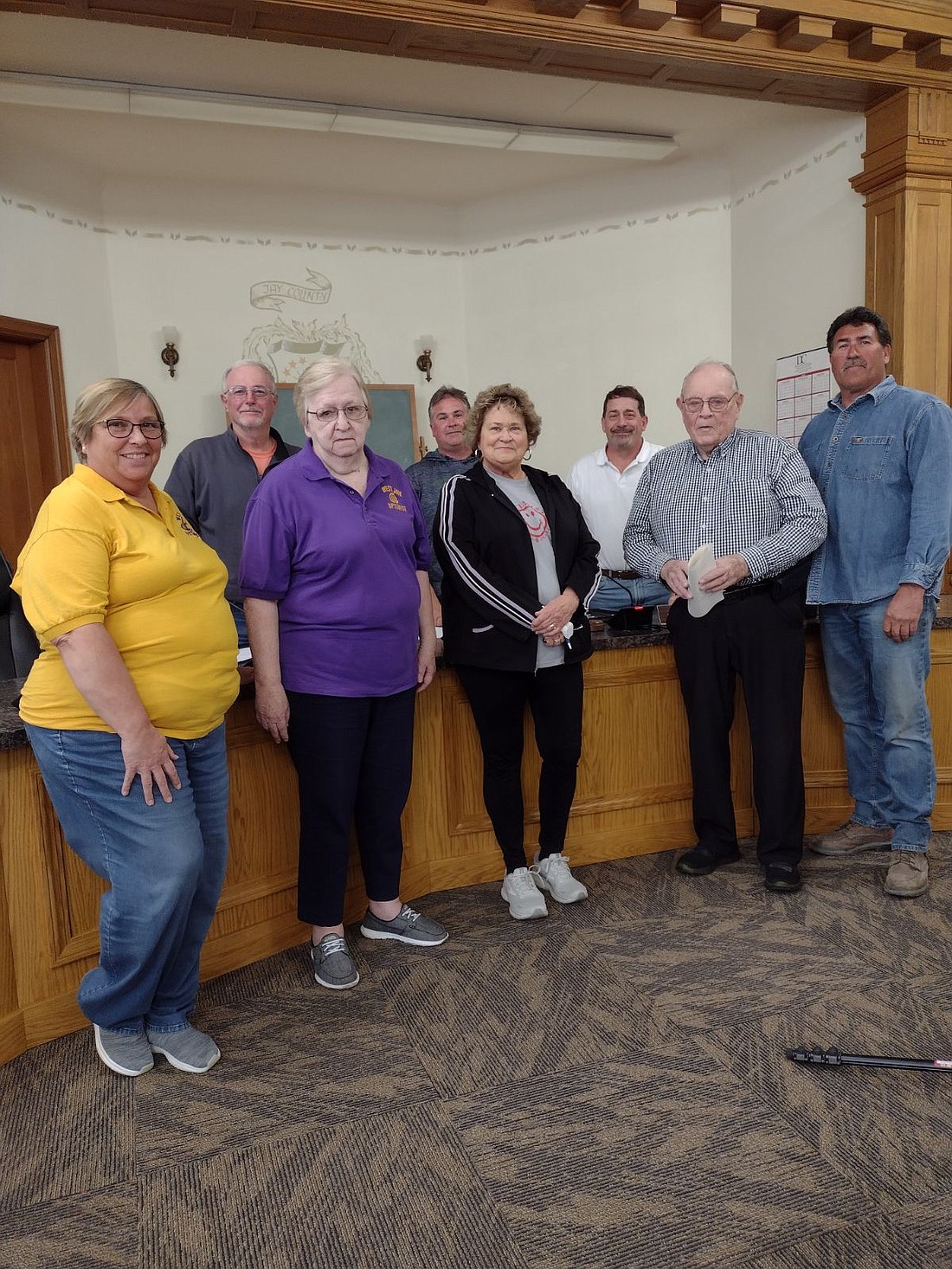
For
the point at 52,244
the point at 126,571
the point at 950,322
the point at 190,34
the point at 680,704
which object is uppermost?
the point at 190,34

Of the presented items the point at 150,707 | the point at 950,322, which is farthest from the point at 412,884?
the point at 950,322

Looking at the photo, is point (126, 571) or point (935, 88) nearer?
point (126, 571)

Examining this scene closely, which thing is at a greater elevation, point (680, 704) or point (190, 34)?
point (190, 34)

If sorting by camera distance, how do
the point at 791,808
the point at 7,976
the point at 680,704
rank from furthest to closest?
the point at 680,704 < the point at 791,808 < the point at 7,976

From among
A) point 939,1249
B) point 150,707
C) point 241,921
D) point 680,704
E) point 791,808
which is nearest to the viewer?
point 939,1249

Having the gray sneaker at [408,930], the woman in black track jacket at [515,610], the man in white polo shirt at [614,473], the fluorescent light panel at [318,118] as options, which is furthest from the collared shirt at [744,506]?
the fluorescent light panel at [318,118]

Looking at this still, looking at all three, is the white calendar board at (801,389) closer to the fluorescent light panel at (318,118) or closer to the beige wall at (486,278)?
the beige wall at (486,278)

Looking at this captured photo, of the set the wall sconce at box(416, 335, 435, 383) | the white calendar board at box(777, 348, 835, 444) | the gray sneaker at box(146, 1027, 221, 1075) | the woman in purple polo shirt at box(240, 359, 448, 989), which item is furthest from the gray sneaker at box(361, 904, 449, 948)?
the wall sconce at box(416, 335, 435, 383)

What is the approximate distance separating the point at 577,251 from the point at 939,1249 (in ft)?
17.1

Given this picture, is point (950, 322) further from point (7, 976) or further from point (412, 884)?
point (7, 976)

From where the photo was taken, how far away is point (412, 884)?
2.95 metres

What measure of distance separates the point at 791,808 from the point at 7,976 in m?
2.23

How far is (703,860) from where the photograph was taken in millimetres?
3051

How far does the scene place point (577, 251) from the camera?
5.56 meters
